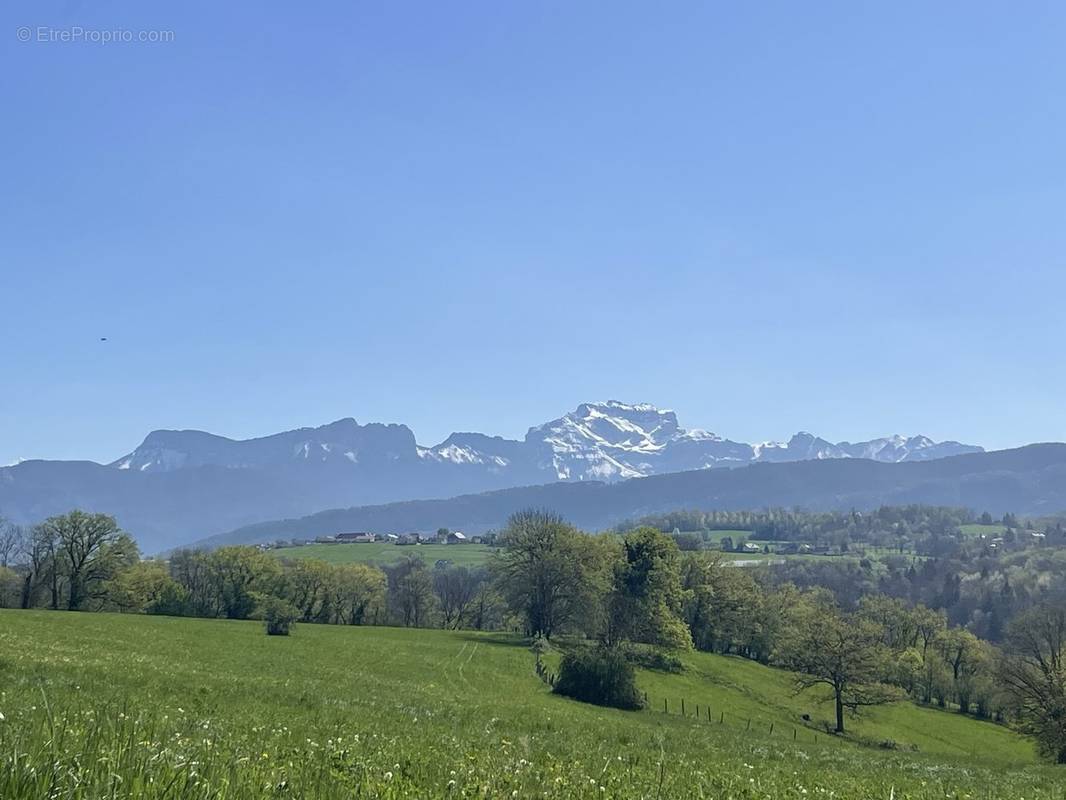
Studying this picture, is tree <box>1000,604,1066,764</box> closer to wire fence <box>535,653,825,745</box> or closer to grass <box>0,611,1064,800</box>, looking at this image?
grass <box>0,611,1064,800</box>

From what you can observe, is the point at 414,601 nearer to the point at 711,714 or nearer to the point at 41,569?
the point at 41,569

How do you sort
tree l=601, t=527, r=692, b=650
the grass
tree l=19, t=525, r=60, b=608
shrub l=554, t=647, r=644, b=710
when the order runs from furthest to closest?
1. tree l=19, t=525, r=60, b=608
2. tree l=601, t=527, r=692, b=650
3. shrub l=554, t=647, r=644, b=710
4. the grass

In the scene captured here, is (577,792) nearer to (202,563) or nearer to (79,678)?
(79,678)

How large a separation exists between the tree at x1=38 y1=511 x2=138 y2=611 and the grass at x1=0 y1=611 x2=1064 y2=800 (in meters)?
33.3

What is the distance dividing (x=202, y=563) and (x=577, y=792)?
132 meters

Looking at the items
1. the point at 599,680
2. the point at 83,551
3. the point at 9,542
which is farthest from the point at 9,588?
the point at 599,680

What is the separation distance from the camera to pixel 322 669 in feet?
159

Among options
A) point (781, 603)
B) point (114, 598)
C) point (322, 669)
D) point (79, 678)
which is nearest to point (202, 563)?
point (114, 598)

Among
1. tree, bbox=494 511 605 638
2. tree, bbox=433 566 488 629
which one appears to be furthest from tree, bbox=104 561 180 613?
tree, bbox=433 566 488 629

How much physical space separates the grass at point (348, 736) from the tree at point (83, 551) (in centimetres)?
3331

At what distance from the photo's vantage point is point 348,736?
42.8 ft

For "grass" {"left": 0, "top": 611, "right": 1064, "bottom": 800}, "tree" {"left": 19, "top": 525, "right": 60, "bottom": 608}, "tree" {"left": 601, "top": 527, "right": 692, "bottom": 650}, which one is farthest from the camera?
"tree" {"left": 19, "top": 525, "right": 60, "bottom": 608}

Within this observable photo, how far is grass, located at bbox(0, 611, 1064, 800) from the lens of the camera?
4797 millimetres

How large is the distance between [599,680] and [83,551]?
76.7 m
